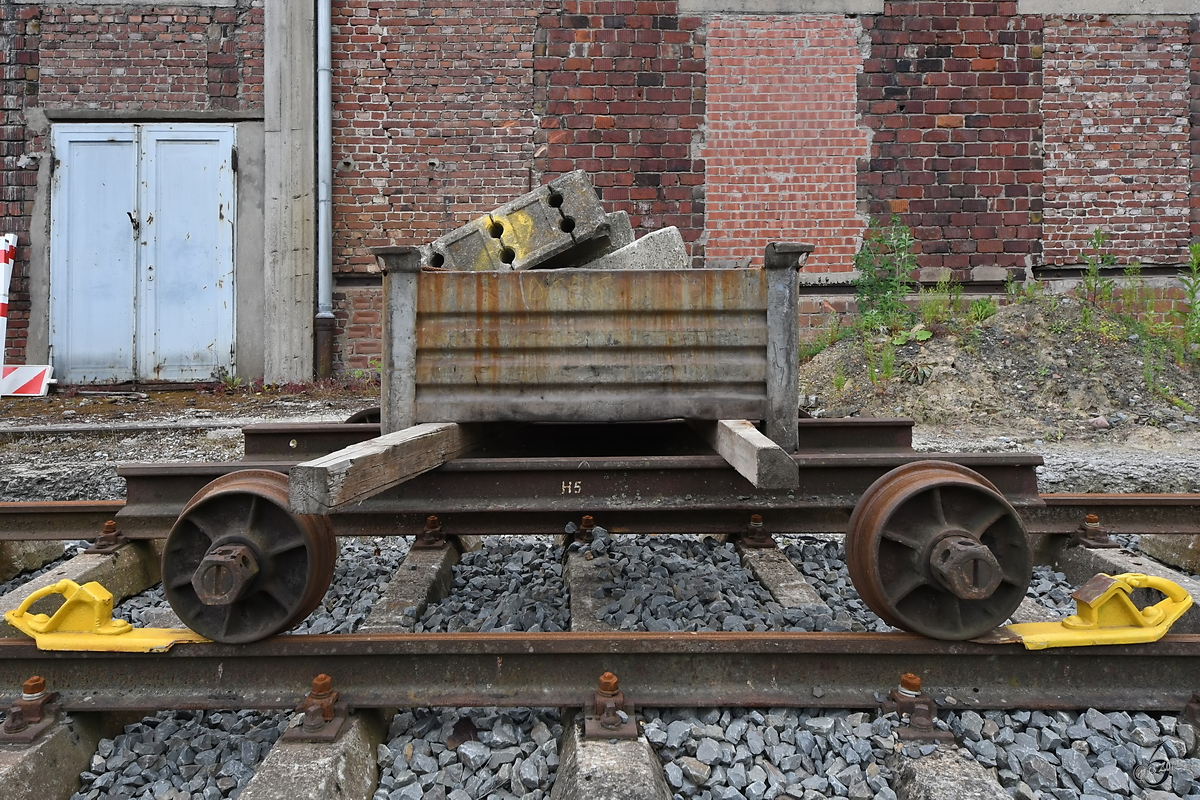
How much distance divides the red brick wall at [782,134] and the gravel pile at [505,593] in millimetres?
5877

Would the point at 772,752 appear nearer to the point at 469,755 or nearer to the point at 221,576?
the point at 469,755

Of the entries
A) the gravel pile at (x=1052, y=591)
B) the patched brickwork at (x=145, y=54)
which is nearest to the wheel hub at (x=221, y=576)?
the gravel pile at (x=1052, y=591)

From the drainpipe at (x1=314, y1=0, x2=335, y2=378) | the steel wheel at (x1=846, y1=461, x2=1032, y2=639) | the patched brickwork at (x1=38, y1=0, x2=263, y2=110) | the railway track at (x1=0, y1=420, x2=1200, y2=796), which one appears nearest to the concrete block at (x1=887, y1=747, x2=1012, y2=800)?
the railway track at (x1=0, y1=420, x2=1200, y2=796)

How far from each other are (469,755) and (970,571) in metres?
1.51

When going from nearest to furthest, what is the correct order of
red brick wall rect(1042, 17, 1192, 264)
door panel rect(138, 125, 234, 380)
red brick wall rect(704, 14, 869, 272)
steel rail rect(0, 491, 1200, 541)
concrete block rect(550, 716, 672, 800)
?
concrete block rect(550, 716, 672, 800)
steel rail rect(0, 491, 1200, 541)
door panel rect(138, 125, 234, 380)
red brick wall rect(704, 14, 869, 272)
red brick wall rect(1042, 17, 1192, 264)

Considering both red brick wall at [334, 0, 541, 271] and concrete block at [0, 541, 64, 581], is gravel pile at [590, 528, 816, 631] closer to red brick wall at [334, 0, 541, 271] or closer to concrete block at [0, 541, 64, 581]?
concrete block at [0, 541, 64, 581]

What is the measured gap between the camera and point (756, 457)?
6.54 feet

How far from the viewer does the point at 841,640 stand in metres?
2.21

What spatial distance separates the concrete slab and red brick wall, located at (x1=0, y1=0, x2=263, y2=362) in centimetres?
940

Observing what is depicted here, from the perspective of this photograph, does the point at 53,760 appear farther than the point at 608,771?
Yes

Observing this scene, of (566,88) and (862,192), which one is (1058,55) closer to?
(862,192)

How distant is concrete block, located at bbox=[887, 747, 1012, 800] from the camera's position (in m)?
1.75

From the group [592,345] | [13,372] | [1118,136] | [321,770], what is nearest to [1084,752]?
[592,345]

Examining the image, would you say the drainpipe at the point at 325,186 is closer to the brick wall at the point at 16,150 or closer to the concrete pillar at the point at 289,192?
the concrete pillar at the point at 289,192
